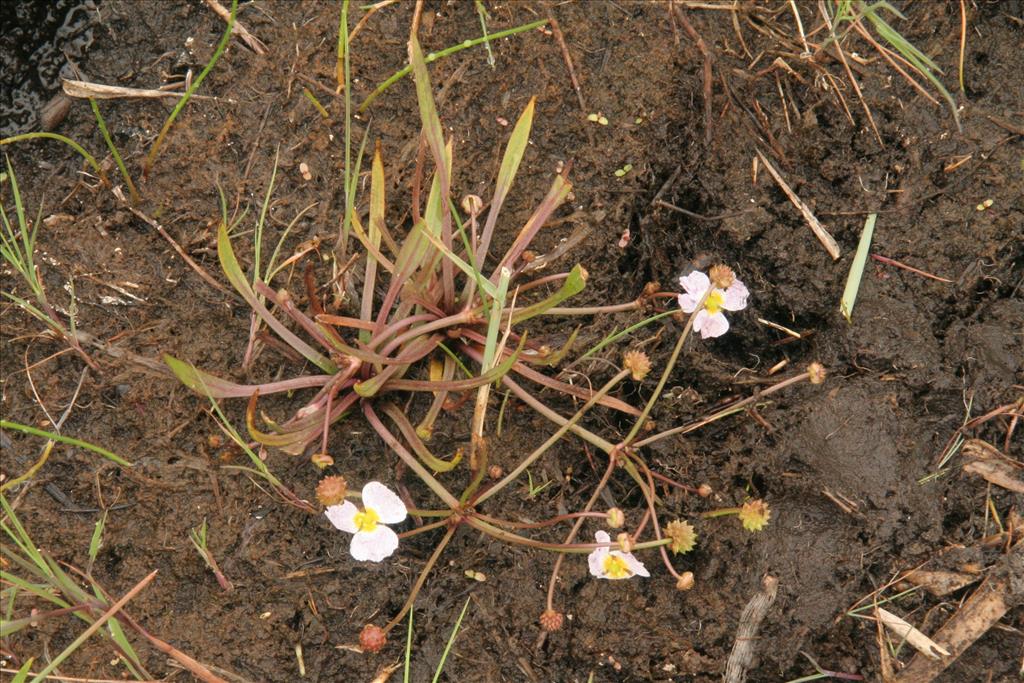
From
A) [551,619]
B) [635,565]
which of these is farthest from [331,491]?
[635,565]

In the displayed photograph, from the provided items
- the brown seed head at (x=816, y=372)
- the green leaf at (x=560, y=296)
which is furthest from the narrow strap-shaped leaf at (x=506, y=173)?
the brown seed head at (x=816, y=372)

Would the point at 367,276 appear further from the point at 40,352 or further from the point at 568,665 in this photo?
the point at 568,665

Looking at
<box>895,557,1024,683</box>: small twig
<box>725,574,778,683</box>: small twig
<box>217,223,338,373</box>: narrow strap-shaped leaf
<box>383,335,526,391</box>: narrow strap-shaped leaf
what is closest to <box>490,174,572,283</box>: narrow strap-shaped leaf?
<box>383,335,526,391</box>: narrow strap-shaped leaf

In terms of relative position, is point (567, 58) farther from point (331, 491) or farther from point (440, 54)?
point (331, 491)

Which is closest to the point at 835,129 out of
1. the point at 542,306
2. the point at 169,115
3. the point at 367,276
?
the point at 542,306

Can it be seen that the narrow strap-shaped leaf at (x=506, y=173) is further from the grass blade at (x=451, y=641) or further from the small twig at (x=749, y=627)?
the small twig at (x=749, y=627)

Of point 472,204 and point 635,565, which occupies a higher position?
point 472,204

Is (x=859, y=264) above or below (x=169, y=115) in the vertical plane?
below
